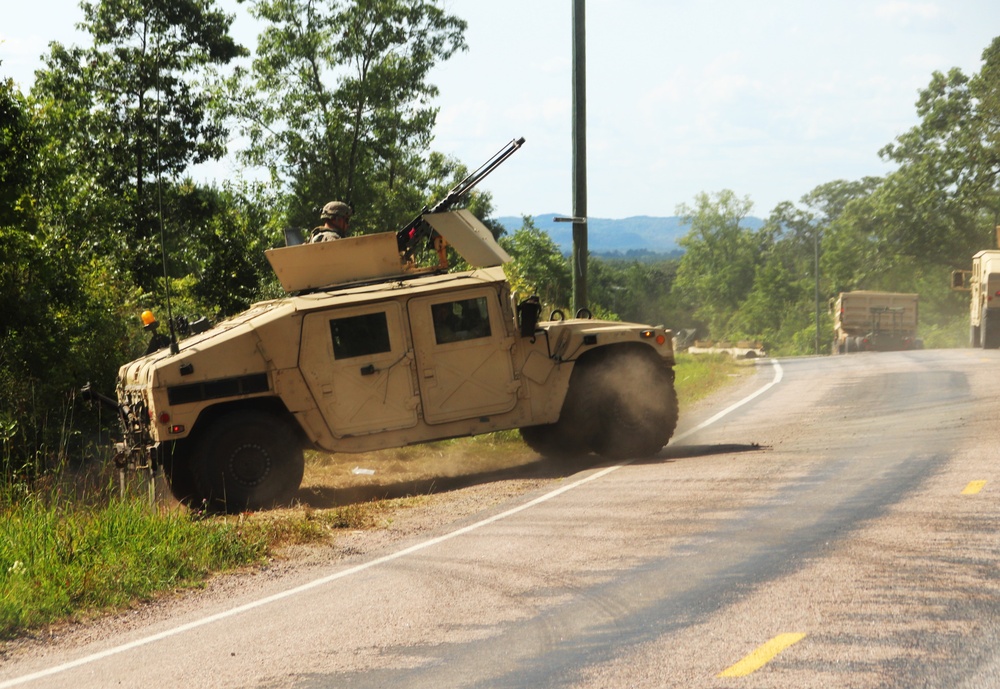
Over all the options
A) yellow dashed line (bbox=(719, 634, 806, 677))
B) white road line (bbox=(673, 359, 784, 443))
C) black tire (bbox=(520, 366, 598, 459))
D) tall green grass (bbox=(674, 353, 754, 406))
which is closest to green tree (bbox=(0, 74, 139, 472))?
black tire (bbox=(520, 366, 598, 459))

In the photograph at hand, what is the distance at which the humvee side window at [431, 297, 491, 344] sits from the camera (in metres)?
12.1

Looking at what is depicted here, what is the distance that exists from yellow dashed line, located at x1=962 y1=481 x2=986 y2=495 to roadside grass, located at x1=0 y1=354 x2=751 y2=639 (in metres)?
4.81

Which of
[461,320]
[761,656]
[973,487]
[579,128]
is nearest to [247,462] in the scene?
[461,320]

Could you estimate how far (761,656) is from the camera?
5867 millimetres

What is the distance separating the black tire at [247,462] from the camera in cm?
1130

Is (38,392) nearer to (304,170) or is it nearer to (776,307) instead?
(304,170)

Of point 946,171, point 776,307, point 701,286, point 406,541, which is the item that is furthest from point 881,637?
point 701,286

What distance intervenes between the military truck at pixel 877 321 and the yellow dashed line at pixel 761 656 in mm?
45739

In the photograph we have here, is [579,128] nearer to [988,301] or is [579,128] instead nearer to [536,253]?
[988,301]

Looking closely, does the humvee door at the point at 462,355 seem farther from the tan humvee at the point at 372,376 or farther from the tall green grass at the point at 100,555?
the tall green grass at the point at 100,555

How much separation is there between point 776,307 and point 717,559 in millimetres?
107030

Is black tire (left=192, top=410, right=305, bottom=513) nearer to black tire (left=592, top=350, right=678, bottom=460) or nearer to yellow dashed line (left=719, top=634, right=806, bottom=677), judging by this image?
black tire (left=592, top=350, right=678, bottom=460)

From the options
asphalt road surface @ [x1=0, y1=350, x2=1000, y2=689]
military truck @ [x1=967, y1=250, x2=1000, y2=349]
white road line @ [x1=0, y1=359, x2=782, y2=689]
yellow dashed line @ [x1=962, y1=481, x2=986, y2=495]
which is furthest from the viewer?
military truck @ [x1=967, y1=250, x2=1000, y2=349]

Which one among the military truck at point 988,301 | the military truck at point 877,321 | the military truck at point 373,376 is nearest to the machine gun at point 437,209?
the military truck at point 373,376
